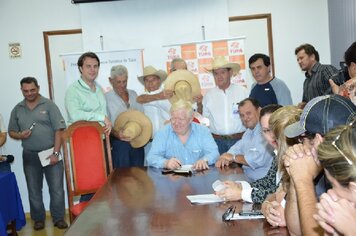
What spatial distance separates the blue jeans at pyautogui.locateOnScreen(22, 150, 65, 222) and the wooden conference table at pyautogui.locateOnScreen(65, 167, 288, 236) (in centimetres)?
208

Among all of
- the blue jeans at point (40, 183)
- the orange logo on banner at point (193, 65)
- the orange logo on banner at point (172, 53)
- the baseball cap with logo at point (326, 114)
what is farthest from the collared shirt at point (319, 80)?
the blue jeans at point (40, 183)

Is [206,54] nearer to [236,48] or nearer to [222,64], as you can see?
[236,48]

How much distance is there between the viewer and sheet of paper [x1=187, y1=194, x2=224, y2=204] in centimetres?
246

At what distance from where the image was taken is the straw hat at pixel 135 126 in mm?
4508

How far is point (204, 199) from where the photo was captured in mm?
2498

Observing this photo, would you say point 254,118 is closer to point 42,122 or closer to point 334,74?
point 334,74

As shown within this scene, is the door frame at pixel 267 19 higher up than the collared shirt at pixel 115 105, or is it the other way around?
the door frame at pixel 267 19

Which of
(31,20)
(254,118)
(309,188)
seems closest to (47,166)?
(31,20)

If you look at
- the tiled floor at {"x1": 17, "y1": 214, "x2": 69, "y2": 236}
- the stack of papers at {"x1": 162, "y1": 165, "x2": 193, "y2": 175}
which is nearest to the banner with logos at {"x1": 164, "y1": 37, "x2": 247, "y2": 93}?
the stack of papers at {"x1": 162, "y1": 165, "x2": 193, "y2": 175}

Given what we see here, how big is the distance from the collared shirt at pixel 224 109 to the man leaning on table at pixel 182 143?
0.99 metres

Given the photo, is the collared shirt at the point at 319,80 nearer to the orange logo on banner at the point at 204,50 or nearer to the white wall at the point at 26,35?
the orange logo on banner at the point at 204,50

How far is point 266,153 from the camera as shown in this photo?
3.32m

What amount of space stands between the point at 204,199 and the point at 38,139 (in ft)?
10.4

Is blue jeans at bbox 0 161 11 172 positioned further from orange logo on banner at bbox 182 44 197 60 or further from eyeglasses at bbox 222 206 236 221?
eyeglasses at bbox 222 206 236 221
